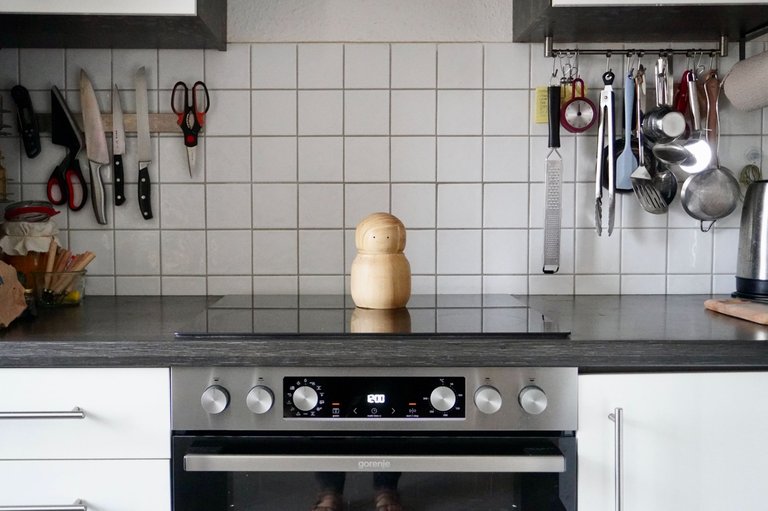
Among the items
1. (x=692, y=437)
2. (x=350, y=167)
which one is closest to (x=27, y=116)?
(x=350, y=167)

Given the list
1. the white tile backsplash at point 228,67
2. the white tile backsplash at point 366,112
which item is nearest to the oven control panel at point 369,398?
the white tile backsplash at point 366,112

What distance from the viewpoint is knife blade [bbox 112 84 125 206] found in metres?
1.81

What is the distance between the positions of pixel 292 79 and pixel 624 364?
1062 millimetres

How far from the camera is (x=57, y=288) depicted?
1647mm

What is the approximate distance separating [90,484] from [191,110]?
925mm

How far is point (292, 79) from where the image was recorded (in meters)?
1.84

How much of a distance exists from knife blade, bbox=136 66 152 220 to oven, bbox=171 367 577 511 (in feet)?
2.29

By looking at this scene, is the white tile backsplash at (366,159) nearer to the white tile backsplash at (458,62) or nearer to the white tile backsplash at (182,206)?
the white tile backsplash at (458,62)

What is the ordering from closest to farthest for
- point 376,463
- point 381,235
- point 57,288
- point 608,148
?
1. point 376,463
2. point 381,235
3. point 57,288
4. point 608,148

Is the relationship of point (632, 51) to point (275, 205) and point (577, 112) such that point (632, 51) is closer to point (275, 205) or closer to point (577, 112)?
point (577, 112)

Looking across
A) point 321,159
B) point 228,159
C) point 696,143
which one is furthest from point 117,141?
point 696,143

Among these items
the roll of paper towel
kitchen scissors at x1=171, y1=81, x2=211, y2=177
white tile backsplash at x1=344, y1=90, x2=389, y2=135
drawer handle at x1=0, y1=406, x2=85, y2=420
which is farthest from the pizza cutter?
drawer handle at x1=0, y1=406, x2=85, y2=420

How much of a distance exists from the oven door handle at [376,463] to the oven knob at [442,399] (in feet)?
0.26

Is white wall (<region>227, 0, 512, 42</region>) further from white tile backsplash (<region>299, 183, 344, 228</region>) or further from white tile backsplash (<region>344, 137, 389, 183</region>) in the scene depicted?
white tile backsplash (<region>299, 183, 344, 228</region>)
